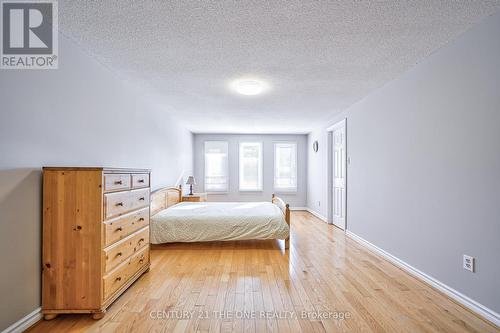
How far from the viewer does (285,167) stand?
7477mm

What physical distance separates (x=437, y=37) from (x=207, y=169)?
6077 millimetres

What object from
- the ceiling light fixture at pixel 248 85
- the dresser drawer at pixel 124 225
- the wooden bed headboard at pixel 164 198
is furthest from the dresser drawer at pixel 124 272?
the ceiling light fixture at pixel 248 85

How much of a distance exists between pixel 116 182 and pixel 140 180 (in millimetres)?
444

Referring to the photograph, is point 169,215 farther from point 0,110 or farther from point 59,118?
point 0,110

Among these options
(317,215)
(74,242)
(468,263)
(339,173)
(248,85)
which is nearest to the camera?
(74,242)

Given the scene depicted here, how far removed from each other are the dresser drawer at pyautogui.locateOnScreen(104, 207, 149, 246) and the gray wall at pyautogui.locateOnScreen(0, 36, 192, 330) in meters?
0.49

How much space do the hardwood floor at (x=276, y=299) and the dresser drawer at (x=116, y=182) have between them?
3.27ft

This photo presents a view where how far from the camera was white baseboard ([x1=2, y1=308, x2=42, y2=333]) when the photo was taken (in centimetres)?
170

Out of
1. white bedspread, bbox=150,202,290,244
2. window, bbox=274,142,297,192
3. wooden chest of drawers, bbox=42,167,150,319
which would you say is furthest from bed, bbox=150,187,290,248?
window, bbox=274,142,297,192

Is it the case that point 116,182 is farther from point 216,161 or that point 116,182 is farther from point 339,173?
point 216,161

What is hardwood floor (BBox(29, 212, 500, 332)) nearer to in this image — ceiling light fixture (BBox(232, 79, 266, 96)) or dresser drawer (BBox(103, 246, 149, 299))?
dresser drawer (BBox(103, 246, 149, 299))

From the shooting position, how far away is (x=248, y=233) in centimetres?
360

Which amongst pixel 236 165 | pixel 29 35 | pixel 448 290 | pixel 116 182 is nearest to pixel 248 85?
pixel 116 182

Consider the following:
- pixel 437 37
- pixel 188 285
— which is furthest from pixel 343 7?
pixel 188 285
